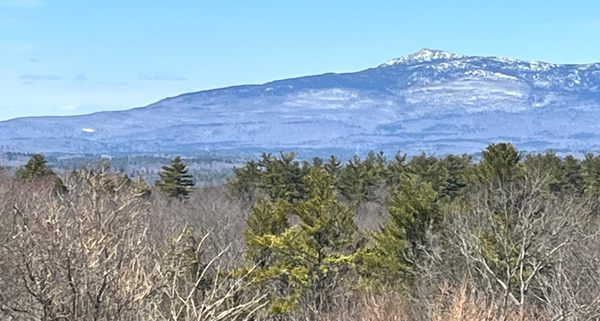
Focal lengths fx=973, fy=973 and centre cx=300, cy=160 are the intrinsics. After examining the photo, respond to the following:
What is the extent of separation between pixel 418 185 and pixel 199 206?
33.7 m

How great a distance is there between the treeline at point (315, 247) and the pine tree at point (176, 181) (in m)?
0.10

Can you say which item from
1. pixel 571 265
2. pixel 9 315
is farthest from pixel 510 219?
pixel 9 315

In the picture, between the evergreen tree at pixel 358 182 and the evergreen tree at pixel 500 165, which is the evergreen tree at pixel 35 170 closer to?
the evergreen tree at pixel 358 182

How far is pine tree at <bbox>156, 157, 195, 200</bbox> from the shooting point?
2518 inches

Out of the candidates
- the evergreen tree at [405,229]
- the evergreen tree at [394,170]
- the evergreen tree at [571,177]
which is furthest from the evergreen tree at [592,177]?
the evergreen tree at [405,229]

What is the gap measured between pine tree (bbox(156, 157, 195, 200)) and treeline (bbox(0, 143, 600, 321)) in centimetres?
10

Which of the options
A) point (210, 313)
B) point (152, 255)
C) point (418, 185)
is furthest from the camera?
point (418, 185)

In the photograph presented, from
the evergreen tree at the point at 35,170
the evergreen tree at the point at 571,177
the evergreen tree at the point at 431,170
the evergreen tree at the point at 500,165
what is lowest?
the evergreen tree at the point at 571,177

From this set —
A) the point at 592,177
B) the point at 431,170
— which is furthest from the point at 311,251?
the point at 592,177

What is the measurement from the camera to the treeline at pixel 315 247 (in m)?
8.80

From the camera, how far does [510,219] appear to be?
27.6 metres

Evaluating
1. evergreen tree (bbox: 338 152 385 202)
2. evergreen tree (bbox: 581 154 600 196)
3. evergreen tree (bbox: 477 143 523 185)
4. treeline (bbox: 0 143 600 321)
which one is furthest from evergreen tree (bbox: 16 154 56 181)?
evergreen tree (bbox: 581 154 600 196)

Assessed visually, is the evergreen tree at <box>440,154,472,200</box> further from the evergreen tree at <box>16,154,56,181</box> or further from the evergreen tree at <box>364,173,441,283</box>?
the evergreen tree at <box>364,173,441,283</box>

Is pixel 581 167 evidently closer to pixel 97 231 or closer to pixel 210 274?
pixel 210 274
